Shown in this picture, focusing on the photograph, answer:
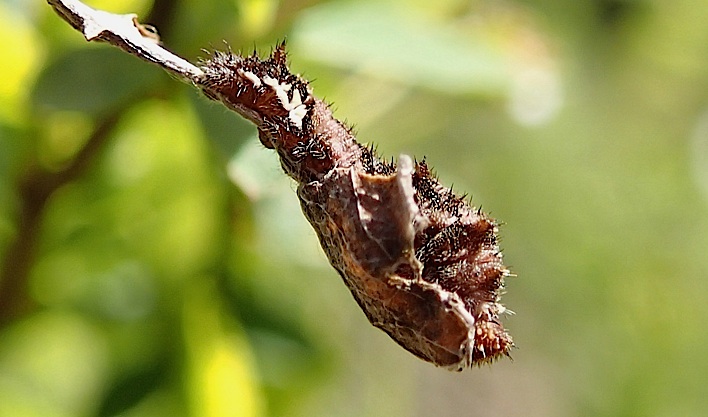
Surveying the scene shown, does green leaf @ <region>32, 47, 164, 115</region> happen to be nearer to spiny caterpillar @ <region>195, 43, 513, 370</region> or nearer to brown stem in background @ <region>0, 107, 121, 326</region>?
brown stem in background @ <region>0, 107, 121, 326</region>

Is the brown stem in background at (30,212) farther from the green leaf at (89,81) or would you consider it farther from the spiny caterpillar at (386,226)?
the spiny caterpillar at (386,226)

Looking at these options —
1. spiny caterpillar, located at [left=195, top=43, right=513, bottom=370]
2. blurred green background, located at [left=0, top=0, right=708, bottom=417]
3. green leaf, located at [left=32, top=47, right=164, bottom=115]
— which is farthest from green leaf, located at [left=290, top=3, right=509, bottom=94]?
spiny caterpillar, located at [left=195, top=43, right=513, bottom=370]

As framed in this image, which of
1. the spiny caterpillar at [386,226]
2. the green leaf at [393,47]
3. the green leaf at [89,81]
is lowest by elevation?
the spiny caterpillar at [386,226]

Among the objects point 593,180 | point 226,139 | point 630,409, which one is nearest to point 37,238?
point 226,139

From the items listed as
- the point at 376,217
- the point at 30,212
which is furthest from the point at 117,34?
the point at 30,212

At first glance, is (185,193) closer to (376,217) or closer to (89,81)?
(89,81)

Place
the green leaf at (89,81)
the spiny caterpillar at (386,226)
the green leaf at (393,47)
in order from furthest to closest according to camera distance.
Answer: the green leaf at (393,47) → the green leaf at (89,81) → the spiny caterpillar at (386,226)

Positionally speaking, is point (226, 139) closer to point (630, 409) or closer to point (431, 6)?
point (431, 6)

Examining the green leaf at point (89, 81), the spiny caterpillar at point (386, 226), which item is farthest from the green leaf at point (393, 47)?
the spiny caterpillar at point (386, 226)
